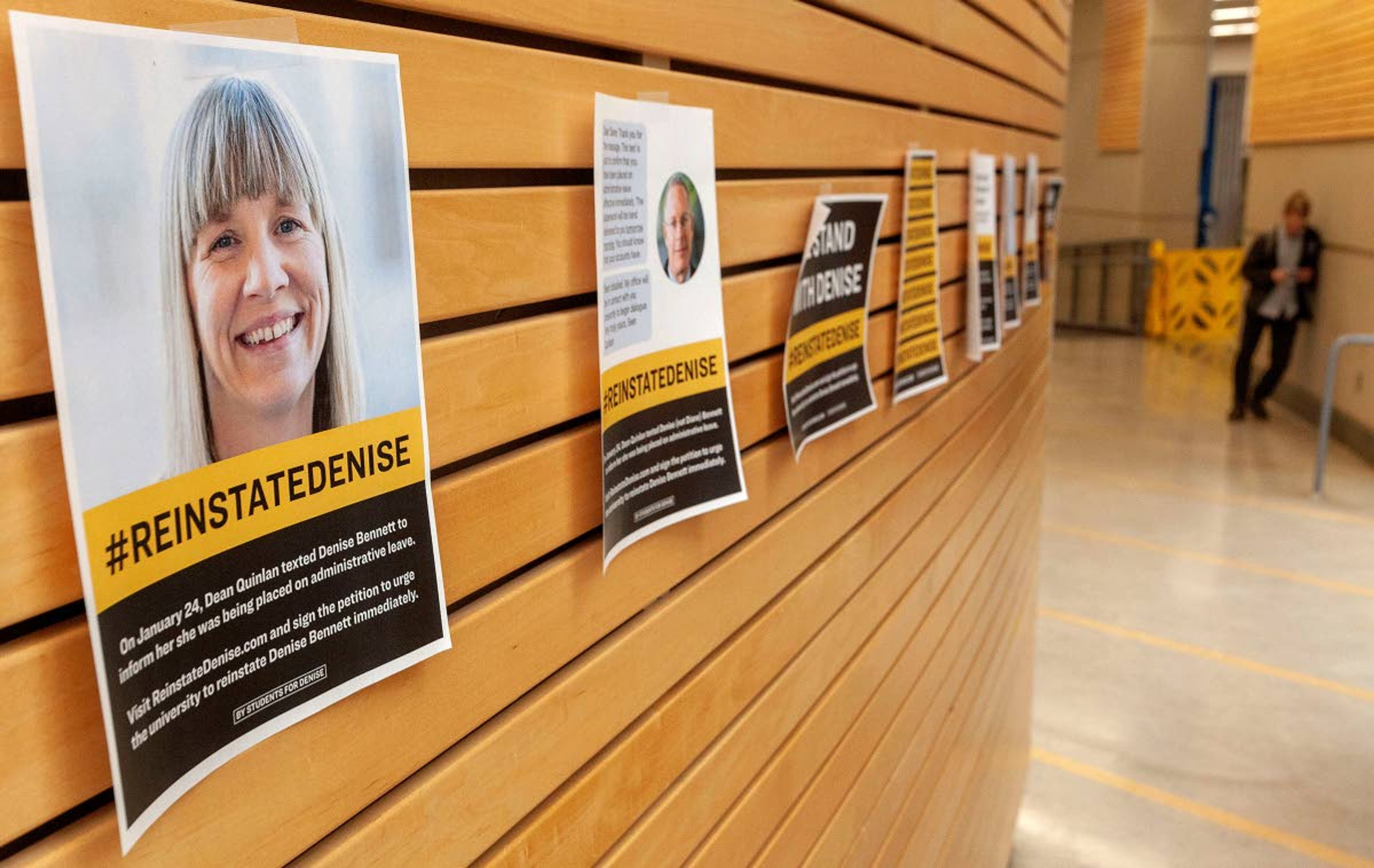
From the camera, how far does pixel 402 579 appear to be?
813 millimetres

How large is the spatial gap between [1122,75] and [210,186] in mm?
16514

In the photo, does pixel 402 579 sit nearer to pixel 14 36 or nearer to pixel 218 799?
pixel 218 799

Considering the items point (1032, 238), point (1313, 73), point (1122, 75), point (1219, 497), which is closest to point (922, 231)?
point (1032, 238)

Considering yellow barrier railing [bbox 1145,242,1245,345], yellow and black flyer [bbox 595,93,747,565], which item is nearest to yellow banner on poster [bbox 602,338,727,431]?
yellow and black flyer [bbox 595,93,747,565]

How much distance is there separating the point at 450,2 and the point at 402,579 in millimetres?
407

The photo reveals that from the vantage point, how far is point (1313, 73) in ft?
31.7

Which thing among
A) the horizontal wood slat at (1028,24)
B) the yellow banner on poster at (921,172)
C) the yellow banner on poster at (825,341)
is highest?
the horizontal wood slat at (1028,24)

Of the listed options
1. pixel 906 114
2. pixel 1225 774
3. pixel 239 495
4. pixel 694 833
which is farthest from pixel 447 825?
pixel 1225 774

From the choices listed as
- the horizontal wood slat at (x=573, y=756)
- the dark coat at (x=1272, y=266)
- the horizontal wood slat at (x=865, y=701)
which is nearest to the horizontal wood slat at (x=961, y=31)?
the horizontal wood slat at (x=573, y=756)

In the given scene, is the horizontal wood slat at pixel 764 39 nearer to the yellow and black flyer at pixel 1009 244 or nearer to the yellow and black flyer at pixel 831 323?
the yellow and black flyer at pixel 831 323

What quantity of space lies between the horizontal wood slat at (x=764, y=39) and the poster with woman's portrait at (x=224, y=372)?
17 cm

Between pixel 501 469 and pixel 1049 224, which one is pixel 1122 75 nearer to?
pixel 1049 224

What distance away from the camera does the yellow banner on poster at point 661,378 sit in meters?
1.08

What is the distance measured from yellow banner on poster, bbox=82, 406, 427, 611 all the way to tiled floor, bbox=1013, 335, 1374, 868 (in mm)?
3582
